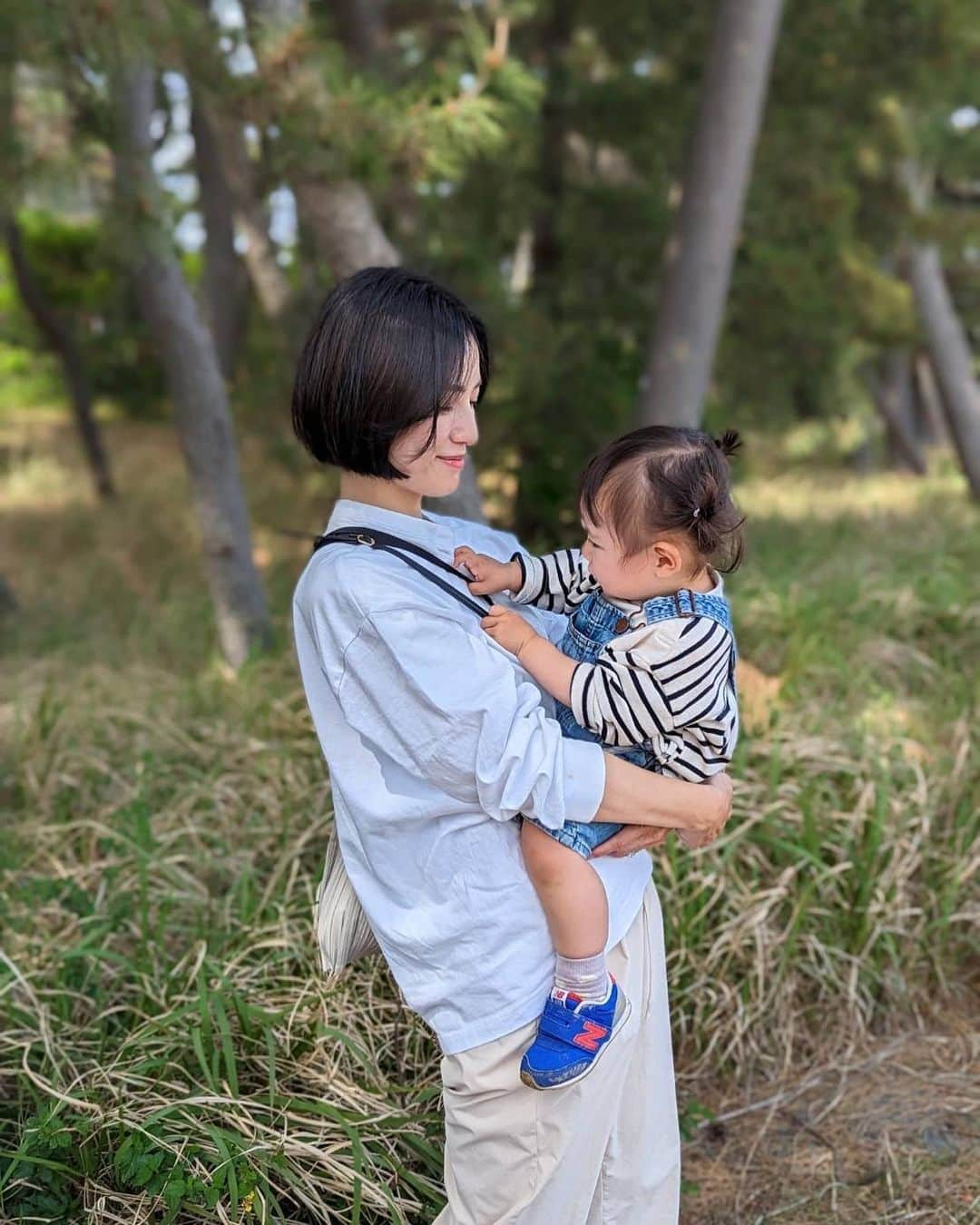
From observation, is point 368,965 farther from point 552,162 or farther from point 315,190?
point 552,162

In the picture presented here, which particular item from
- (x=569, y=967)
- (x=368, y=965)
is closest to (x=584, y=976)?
(x=569, y=967)

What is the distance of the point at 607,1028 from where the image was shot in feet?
4.81

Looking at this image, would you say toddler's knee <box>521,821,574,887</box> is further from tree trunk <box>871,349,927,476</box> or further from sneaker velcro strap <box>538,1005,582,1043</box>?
tree trunk <box>871,349,927,476</box>

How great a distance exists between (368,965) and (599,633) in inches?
43.7

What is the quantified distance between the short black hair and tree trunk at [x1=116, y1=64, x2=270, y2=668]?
9.15 ft

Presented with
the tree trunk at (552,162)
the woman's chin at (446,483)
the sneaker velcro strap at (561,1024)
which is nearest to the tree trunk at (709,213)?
the tree trunk at (552,162)

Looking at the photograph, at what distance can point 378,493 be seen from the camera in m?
1.55

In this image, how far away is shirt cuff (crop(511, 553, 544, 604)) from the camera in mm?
1700

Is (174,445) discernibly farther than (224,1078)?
Yes

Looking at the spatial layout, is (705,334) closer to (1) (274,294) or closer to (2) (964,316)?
(1) (274,294)

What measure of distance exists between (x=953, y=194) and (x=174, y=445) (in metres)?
7.87

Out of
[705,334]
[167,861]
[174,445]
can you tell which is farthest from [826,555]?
[174,445]

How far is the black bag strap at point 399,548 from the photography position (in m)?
1.46

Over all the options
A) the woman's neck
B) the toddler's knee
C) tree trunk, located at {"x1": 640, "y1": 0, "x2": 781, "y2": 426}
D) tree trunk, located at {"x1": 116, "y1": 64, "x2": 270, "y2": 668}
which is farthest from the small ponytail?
tree trunk, located at {"x1": 640, "y1": 0, "x2": 781, "y2": 426}
